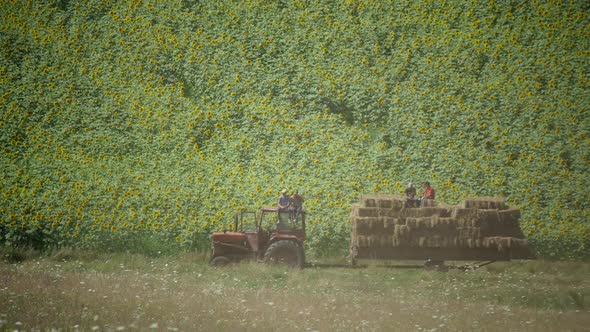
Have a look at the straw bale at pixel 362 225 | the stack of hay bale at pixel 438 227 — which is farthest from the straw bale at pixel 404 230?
the straw bale at pixel 362 225

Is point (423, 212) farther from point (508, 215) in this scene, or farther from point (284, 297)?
point (284, 297)

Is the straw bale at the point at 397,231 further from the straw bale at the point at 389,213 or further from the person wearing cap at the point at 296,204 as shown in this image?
the person wearing cap at the point at 296,204

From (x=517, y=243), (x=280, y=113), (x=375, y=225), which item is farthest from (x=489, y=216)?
(x=280, y=113)

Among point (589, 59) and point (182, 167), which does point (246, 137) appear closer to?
point (182, 167)

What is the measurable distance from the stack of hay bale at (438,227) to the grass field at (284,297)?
71 centimetres

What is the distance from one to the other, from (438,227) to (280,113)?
29.2 ft

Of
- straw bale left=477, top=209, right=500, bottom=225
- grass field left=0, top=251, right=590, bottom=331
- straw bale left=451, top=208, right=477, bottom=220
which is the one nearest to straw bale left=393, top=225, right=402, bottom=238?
grass field left=0, top=251, right=590, bottom=331

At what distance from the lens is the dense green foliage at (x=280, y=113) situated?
19891mm

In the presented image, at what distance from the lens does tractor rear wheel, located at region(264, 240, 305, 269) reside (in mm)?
15328

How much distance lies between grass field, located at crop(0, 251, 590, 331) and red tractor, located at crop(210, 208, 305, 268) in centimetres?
48

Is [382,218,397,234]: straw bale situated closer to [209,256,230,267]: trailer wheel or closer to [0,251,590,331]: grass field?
[0,251,590,331]: grass field

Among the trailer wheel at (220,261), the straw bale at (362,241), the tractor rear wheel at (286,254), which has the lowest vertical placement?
the trailer wheel at (220,261)

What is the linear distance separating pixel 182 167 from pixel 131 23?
793cm

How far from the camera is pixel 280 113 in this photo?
2284 centimetres
